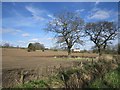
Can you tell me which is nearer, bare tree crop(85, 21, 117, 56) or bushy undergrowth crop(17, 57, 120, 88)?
bushy undergrowth crop(17, 57, 120, 88)

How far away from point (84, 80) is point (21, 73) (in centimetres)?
457

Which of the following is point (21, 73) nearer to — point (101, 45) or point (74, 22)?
point (74, 22)

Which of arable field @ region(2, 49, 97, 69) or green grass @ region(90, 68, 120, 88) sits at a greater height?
arable field @ region(2, 49, 97, 69)

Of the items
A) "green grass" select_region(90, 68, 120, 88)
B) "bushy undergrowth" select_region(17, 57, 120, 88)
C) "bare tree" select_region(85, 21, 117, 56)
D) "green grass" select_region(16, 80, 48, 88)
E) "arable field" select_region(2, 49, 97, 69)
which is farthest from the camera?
"bare tree" select_region(85, 21, 117, 56)

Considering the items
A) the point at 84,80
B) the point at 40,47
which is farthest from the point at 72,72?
the point at 40,47

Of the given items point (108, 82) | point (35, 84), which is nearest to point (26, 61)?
point (108, 82)

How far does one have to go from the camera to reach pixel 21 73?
10.9 metres

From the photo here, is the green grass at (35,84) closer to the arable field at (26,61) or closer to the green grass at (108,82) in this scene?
the green grass at (108,82)

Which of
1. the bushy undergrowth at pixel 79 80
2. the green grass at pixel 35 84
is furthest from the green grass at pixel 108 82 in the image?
the green grass at pixel 35 84

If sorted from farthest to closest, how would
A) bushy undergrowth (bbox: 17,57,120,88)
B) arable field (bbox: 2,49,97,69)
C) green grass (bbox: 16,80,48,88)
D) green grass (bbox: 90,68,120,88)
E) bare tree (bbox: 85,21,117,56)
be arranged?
bare tree (bbox: 85,21,117,56) → arable field (bbox: 2,49,97,69) → green grass (bbox: 90,68,120,88) → bushy undergrowth (bbox: 17,57,120,88) → green grass (bbox: 16,80,48,88)

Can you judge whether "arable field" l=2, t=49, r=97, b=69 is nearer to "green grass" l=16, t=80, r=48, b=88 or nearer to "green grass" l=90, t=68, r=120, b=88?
"green grass" l=90, t=68, r=120, b=88

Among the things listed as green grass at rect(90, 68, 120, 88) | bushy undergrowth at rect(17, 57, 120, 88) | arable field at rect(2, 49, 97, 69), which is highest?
arable field at rect(2, 49, 97, 69)

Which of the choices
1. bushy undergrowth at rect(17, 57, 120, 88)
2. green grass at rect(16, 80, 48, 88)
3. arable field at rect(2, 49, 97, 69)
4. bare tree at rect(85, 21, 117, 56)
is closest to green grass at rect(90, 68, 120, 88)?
bushy undergrowth at rect(17, 57, 120, 88)

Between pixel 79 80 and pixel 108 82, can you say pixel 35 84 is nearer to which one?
pixel 79 80
